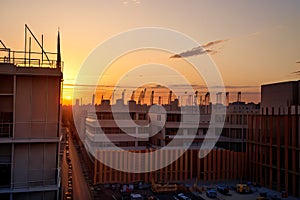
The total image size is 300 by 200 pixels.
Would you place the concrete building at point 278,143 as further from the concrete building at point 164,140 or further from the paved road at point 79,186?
the paved road at point 79,186

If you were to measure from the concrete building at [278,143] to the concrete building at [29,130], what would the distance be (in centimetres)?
1064

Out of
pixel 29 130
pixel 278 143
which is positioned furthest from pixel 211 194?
pixel 29 130

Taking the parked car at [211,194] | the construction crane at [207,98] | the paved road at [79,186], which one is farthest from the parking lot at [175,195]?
the construction crane at [207,98]

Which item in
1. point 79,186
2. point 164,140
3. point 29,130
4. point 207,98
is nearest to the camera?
point 29,130

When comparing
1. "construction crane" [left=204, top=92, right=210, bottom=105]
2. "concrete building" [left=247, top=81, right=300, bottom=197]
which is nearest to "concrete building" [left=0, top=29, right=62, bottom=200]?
"concrete building" [left=247, top=81, right=300, bottom=197]

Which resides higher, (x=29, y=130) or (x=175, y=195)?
(x=29, y=130)

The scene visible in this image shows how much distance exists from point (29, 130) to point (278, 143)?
1165 centimetres

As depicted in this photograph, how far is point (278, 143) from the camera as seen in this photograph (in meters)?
14.0

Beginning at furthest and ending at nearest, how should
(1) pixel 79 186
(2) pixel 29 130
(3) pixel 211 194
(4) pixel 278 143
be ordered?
(1) pixel 79 186 → (4) pixel 278 143 → (3) pixel 211 194 → (2) pixel 29 130

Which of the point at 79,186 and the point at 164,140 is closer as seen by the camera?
the point at 79,186

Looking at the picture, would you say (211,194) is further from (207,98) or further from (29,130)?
(207,98)

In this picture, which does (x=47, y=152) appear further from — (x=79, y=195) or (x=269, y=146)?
(x=269, y=146)

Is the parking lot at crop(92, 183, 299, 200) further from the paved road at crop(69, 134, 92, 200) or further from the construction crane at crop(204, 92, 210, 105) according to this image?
the construction crane at crop(204, 92, 210, 105)

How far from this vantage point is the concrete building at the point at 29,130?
18.8 feet
